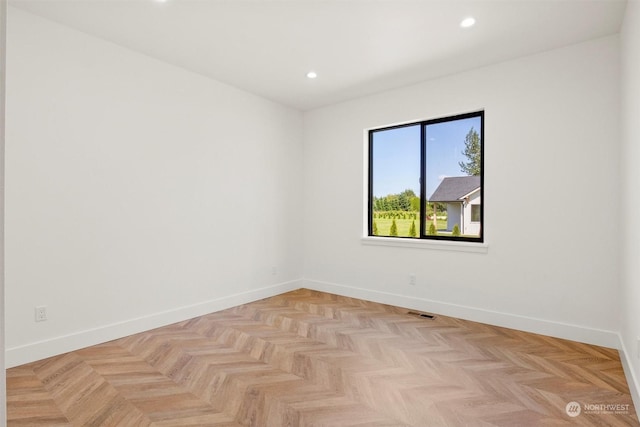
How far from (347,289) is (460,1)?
344 centimetres

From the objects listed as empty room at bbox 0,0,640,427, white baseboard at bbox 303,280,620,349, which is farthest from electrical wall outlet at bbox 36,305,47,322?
white baseboard at bbox 303,280,620,349

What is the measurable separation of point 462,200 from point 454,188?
0.57 feet

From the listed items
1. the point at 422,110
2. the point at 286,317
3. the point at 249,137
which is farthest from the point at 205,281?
the point at 422,110

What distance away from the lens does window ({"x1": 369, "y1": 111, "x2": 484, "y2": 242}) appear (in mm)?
3861

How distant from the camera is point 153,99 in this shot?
3.45 metres

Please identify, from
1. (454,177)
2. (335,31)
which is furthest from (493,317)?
(335,31)

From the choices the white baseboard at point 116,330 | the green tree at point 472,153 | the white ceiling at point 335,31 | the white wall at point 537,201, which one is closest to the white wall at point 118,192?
the white baseboard at point 116,330

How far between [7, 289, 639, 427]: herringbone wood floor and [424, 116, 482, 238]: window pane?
1.16 m

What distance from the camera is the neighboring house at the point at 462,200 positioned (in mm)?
3824

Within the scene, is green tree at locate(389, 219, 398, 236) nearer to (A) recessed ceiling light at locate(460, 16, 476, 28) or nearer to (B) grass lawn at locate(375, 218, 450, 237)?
(B) grass lawn at locate(375, 218, 450, 237)

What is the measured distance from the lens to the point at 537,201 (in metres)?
3.29

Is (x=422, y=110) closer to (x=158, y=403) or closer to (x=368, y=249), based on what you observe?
(x=368, y=249)

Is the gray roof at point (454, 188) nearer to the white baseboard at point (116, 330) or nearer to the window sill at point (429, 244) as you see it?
the window sill at point (429, 244)

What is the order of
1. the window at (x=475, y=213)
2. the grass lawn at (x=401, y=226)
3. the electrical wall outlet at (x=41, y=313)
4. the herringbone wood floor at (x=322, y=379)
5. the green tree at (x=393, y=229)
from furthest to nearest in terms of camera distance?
1. the green tree at (x=393, y=229)
2. the grass lawn at (x=401, y=226)
3. the window at (x=475, y=213)
4. the electrical wall outlet at (x=41, y=313)
5. the herringbone wood floor at (x=322, y=379)
